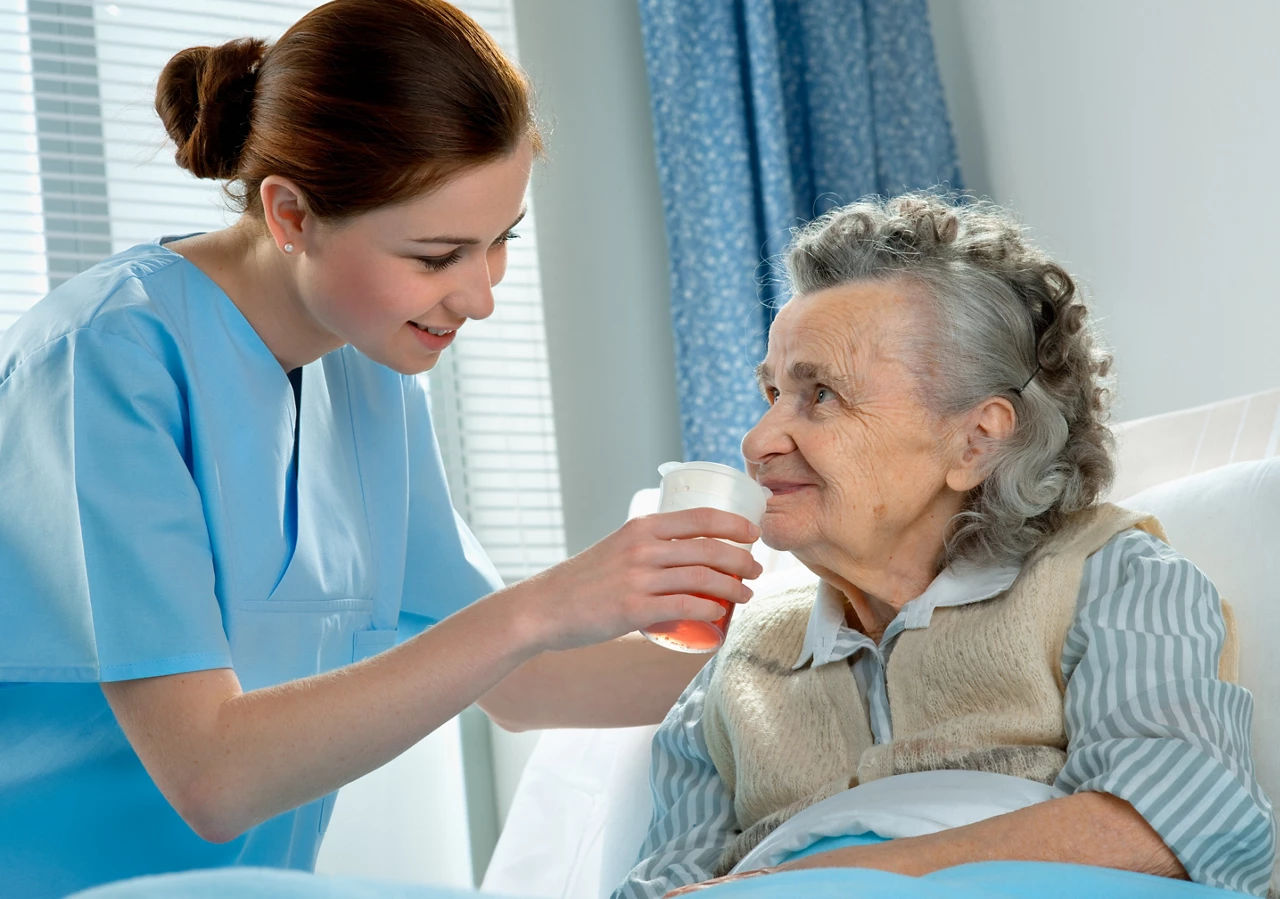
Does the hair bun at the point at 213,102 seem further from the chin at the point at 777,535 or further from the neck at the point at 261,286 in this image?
the chin at the point at 777,535

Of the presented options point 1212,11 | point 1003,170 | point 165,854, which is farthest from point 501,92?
point 1003,170

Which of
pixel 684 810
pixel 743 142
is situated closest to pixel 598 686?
pixel 684 810

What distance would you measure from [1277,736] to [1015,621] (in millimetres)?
296

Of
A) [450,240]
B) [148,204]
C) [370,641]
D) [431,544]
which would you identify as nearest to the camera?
[450,240]

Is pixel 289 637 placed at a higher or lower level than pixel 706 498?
lower

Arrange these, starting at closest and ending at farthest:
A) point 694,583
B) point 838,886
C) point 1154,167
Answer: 1. point 838,886
2. point 694,583
3. point 1154,167

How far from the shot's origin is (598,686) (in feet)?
5.48

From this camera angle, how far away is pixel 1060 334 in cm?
147

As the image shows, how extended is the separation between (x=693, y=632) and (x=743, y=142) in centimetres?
188

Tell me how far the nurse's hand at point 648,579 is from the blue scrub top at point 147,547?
0.36 metres

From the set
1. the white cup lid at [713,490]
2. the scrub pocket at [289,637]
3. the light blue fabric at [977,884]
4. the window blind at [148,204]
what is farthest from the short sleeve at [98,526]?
the window blind at [148,204]

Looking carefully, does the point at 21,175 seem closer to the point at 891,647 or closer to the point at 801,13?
the point at 801,13

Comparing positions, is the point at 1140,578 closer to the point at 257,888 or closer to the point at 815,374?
the point at 815,374

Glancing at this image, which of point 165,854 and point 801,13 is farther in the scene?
point 801,13
